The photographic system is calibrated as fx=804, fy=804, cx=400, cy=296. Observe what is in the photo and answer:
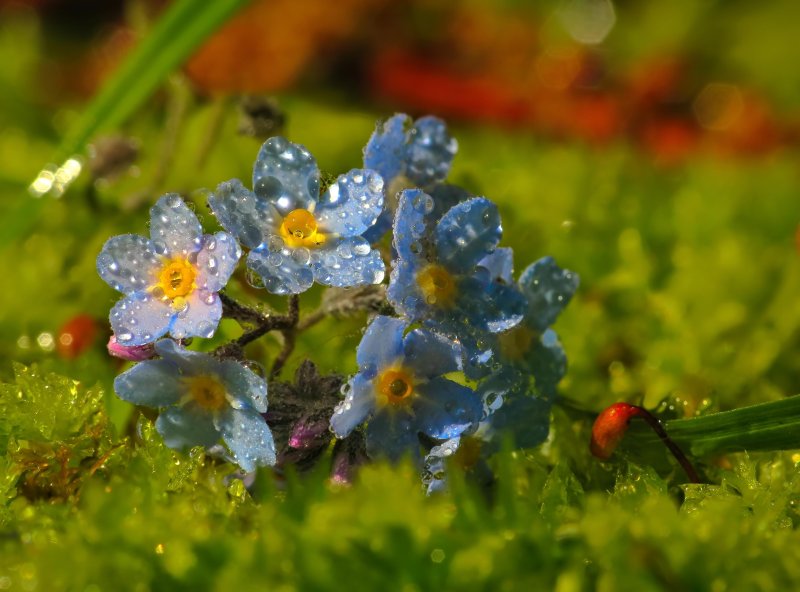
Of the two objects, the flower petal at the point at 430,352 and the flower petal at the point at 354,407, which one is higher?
the flower petal at the point at 430,352

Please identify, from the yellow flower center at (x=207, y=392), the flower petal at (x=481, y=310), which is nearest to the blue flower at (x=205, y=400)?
the yellow flower center at (x=207, y=392)

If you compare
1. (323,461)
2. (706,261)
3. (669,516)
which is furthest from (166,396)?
(706,261)

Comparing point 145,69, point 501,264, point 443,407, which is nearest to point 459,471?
point 443,407

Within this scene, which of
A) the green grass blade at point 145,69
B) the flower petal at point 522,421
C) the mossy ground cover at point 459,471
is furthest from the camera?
the green grass blade at point 145,69

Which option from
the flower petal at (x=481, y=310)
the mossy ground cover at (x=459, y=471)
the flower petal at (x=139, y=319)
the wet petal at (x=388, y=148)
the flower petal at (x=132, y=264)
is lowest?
the mossy ground cover at (x=459, y=471)

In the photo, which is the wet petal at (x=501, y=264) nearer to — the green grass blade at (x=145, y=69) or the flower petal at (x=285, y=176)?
the flower petal at (x=285, y=176)

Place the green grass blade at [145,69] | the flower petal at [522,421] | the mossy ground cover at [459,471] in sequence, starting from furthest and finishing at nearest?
the green grass blade at [145,69], the flower petal at [522,421], the mossy ground cover at [459,471]

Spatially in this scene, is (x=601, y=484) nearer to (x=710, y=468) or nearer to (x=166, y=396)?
(x=710, y=468)
